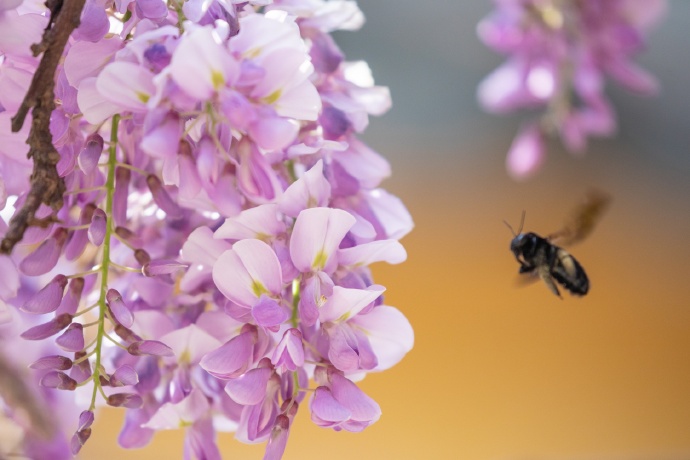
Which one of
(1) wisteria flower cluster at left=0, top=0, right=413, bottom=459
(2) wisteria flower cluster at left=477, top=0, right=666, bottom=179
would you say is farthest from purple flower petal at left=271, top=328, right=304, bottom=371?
(2) wisteria flower cluster at left=477, top=0, right=666, bottom=179

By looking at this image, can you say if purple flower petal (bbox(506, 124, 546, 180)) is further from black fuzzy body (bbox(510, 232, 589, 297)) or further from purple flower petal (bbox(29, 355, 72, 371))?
purple flower petal (bbox(29, 355, 72, 371))

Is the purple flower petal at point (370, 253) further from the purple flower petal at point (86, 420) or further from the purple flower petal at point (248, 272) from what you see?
the purple flower petal at point (86, 420)

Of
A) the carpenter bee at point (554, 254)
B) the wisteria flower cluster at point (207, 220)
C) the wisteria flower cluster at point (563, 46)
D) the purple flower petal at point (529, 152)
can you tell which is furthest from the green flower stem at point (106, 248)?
the purple flower petal at point (529, 152)

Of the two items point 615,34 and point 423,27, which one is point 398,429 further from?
point 615,34

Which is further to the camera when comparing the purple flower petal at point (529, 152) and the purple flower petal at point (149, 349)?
the purple flower petal at point (529, 152)

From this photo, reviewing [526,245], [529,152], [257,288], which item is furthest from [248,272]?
[529,152]

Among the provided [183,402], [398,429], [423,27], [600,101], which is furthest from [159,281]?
[423,27]
